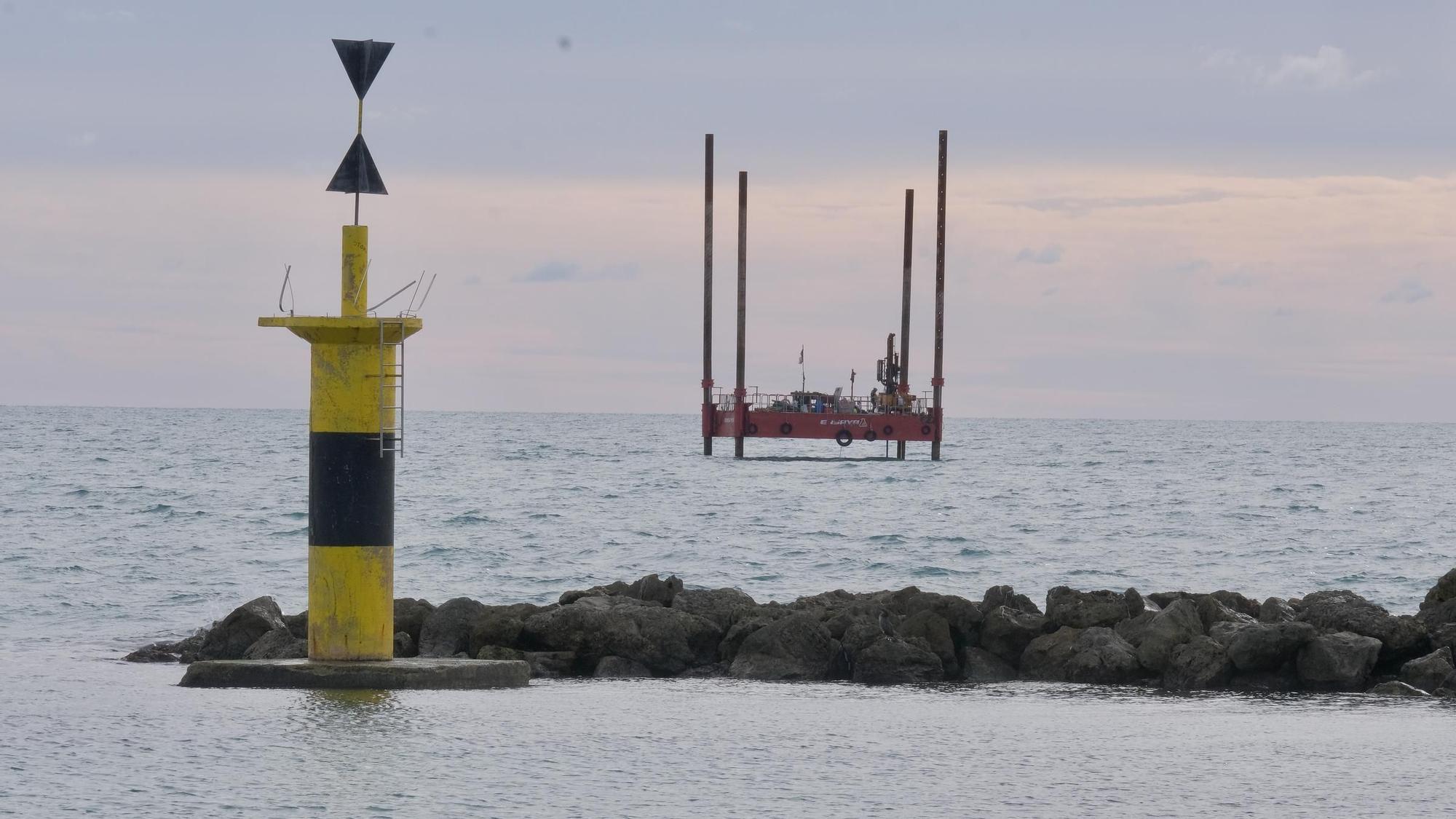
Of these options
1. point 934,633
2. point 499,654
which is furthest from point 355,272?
point 934,633

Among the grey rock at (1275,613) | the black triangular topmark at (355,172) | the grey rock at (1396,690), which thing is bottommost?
the grey rock at (1396,690)

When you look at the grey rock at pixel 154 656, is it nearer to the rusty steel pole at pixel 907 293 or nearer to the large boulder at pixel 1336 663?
the large boulder at pixel 1336 663

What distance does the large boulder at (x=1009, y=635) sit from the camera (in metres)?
16.0

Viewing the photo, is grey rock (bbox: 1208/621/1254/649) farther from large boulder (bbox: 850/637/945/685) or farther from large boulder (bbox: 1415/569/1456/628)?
large boulder (bbox: 850/637/945/685)

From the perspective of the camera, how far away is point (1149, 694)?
46.3 ft

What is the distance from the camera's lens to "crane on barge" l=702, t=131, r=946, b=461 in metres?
67.4

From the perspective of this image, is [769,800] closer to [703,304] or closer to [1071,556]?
[1071,556]

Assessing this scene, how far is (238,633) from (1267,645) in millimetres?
8803

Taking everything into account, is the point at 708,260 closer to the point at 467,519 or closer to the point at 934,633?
the point at 467,519

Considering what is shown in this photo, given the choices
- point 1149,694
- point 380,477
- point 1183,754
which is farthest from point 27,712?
point 1149,694

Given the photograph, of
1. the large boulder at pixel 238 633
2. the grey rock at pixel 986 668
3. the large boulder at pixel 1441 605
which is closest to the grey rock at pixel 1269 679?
the large boulder at pixel 1441 605

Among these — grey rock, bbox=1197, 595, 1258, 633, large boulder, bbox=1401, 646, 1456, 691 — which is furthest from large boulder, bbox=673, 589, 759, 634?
large boulder, bbox=1401, 646, 1456, 691

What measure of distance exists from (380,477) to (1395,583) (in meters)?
23.0

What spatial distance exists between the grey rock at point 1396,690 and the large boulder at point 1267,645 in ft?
2.29
